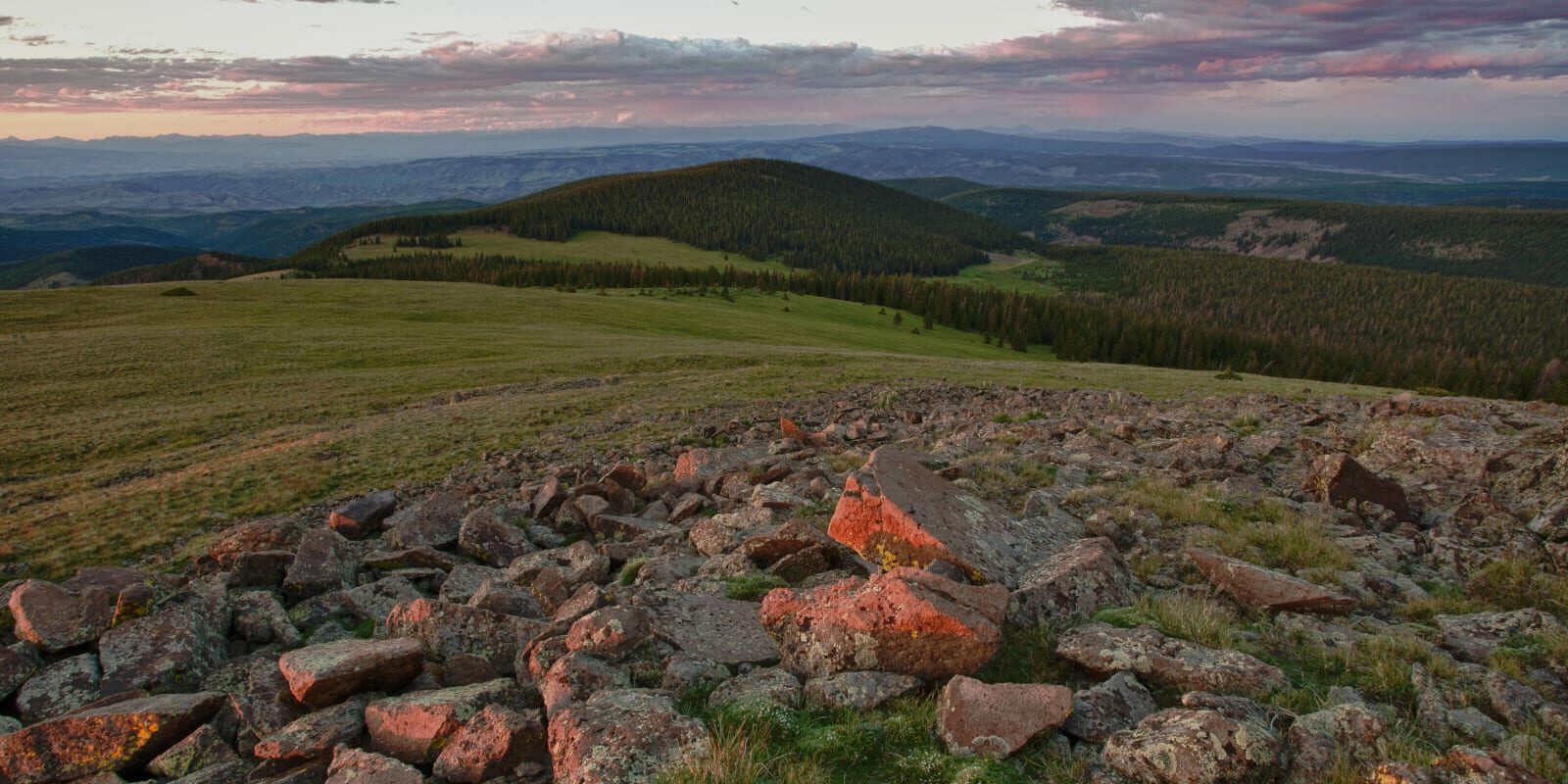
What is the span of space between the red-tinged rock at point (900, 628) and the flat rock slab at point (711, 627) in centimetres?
32

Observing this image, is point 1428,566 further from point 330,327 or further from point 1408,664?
point 330,327

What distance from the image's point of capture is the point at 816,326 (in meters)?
70.6

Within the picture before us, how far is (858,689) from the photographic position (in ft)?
21.5

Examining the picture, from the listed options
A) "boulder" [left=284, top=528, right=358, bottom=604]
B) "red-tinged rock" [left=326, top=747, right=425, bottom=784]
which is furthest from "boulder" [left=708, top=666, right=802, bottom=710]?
"boulder" [left=284, top=528, right=358, bottom=604]

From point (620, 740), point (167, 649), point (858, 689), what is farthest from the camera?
point (167, 649)

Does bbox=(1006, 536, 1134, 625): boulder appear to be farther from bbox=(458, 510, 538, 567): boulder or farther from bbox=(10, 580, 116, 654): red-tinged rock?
bbox=(10, 580, 116, 654): red-tinged rock

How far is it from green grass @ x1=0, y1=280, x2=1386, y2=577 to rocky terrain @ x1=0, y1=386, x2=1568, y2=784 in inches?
312

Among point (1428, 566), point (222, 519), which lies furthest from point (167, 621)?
point (1428, 566)

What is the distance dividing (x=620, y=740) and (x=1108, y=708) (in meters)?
4.04

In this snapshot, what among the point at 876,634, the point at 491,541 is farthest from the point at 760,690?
the point at 491,541

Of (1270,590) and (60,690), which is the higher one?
(1270,590)

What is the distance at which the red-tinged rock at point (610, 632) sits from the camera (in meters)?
7.24

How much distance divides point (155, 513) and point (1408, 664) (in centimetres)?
2330

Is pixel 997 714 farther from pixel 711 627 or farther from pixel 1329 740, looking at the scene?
pixel 711 627
